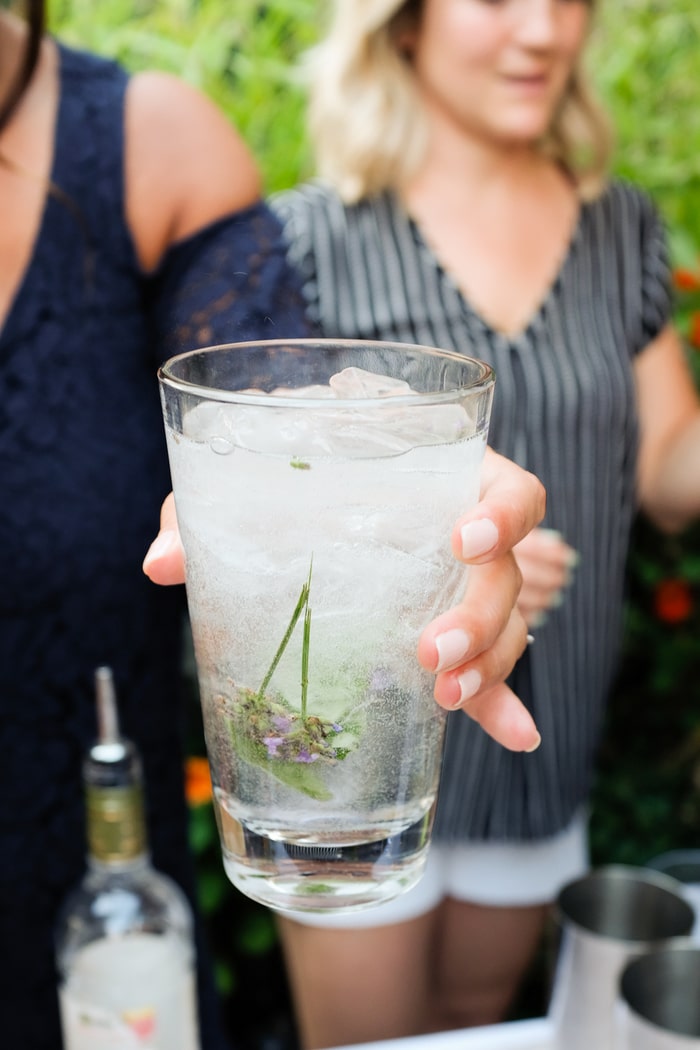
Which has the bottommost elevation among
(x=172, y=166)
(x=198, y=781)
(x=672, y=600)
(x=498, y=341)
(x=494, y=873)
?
(x=494, y=873)

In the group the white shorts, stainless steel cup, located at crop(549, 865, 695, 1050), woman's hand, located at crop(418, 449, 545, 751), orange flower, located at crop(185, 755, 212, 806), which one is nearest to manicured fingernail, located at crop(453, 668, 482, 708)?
woman's hand, located at crop(418, 449, 545, 751)

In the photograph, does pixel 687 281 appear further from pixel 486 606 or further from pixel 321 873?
pixel 321 873

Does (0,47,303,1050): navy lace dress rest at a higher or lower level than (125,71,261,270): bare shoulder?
lower

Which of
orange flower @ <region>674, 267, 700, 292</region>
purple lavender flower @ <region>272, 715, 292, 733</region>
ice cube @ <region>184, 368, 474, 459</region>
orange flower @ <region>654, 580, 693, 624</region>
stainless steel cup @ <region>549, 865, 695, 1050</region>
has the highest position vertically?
ice cube @ <region>184, 368, 474, 459</region>

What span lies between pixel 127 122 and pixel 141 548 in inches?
22.2

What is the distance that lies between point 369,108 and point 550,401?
70 centimetres

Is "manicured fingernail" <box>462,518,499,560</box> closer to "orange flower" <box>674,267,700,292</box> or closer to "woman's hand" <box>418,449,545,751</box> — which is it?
"woman's hand" <box>418,449,545,751</box>

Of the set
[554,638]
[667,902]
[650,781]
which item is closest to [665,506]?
[554,638]

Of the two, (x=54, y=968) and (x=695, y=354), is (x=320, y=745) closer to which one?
(x=54, y=968)

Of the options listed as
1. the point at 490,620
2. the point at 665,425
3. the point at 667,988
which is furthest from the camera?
the point at 665,425

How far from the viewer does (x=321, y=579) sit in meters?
0.65

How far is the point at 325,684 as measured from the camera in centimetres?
65

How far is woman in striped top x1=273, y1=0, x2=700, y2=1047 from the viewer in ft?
7.31

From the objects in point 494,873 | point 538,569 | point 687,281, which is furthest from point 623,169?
point 494,873
